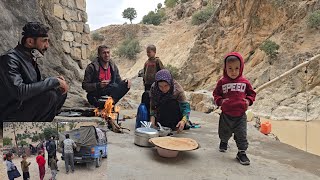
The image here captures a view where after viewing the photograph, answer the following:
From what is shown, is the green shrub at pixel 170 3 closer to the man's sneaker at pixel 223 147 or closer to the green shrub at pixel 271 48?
the green shrub at pixel 271 48

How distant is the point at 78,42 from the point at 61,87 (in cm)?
421

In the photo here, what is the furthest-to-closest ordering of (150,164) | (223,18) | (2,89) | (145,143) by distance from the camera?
(223,18) → (145,143) → (150,164) → (2,89)

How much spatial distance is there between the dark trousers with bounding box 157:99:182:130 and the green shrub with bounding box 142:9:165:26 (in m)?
30.3

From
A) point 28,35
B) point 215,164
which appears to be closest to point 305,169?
point 215,164

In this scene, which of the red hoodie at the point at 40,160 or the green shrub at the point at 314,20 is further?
the green shrub at the point at 314,20

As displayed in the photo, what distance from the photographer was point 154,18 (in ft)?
110

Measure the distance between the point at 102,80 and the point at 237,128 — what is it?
1.43m

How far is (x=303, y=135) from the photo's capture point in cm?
934

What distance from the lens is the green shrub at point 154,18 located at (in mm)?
32938

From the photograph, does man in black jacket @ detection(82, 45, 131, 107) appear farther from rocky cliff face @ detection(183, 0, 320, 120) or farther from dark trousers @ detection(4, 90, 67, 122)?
rocky cliff face @ detection(183, 0, 320, 120)

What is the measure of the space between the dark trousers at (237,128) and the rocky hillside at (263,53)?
875 centimetres

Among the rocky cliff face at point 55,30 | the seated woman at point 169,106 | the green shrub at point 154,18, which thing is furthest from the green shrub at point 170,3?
the seated woman at point 169,106

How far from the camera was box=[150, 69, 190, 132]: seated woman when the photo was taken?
3.13 meters

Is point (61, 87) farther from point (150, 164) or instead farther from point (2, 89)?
point (150, 164)
